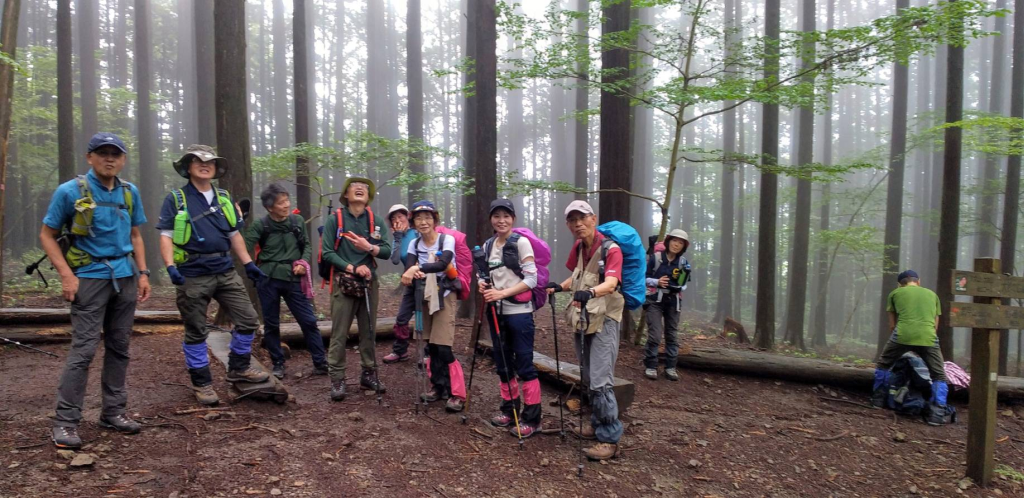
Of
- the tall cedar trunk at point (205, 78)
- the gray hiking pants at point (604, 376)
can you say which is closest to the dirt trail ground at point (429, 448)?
the gray hiking pants at point (604, 376)

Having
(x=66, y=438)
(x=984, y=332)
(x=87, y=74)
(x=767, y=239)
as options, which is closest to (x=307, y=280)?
(x=66, y=438)

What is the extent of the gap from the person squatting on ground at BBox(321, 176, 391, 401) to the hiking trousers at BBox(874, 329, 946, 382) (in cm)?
713

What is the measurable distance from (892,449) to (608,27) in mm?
7390

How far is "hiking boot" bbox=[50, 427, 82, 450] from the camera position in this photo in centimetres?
379

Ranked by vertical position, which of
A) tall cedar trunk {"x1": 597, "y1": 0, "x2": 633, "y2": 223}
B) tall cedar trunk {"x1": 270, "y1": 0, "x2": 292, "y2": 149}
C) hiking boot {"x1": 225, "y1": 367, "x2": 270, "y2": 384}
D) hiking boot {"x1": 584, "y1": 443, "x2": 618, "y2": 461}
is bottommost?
hiking boot {"x1": 584, "y1": 443, "x2": 618, "y2": 461}

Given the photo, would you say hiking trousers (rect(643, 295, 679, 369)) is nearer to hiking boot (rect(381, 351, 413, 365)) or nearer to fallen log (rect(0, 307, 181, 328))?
hiking boot (rect(381, 351, 413, 365))

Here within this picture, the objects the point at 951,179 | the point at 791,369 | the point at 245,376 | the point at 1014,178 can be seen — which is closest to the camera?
the point at 245,376

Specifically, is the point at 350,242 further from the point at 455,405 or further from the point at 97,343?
the point at 97,343

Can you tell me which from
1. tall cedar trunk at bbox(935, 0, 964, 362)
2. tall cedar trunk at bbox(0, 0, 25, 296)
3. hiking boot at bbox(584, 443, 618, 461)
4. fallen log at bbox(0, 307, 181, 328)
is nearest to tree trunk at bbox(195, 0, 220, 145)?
tall cedar trunk at bbox(0, 0, 25, 296)

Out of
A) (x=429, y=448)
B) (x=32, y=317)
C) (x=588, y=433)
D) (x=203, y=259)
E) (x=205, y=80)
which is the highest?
(x=205, y=80)

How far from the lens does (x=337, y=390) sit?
5.43 m

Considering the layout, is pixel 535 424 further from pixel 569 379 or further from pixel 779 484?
pixel 779 484

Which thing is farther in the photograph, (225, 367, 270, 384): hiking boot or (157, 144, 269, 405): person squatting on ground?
(225, 367, 270, 384): hiking boot

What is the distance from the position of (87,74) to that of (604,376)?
93.8 ft
